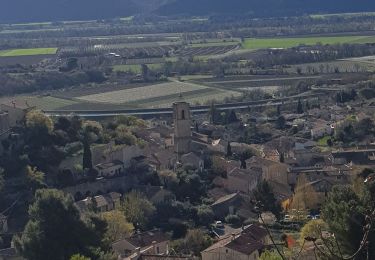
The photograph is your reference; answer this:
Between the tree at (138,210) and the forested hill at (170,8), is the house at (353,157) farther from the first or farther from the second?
the forested hill at (170,8)

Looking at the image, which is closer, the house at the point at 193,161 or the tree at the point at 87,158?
the tree at the point at 87,158

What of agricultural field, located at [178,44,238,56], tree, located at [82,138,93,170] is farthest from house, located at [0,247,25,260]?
agricultural field, located at [178,44,238,56]

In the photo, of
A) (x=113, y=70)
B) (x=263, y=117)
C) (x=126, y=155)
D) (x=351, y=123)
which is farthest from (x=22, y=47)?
(x=126, y=155)

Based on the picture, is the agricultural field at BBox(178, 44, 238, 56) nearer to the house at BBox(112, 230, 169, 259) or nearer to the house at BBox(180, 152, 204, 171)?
the house at BBox(180, 152, 204, 171)

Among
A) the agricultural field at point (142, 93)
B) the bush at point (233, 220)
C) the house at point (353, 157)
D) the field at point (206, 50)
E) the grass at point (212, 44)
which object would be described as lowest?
the grass at point (212, 44)

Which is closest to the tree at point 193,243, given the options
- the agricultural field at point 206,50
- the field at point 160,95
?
the field at point 160,95

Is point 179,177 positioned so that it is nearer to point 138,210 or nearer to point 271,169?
point 271,169

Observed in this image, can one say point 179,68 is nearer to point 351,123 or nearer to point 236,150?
point 351,123
